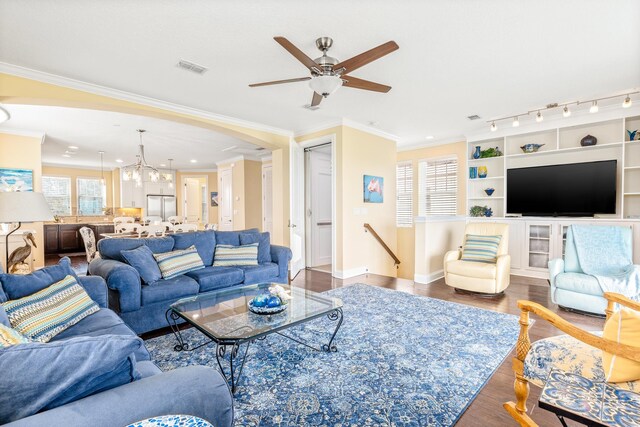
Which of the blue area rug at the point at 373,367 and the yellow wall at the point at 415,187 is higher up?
the yellow wall at the point at 415,187

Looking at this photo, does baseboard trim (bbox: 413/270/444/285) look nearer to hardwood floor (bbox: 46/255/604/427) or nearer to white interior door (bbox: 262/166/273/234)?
hardwood floor (bbox: 46/255/604/427)

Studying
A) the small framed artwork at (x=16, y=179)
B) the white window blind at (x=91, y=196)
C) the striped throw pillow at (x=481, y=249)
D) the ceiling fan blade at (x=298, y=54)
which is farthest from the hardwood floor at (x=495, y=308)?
the white window blind at (x=91, y=196)

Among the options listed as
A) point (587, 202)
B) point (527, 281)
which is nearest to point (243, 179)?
point (527, 281)

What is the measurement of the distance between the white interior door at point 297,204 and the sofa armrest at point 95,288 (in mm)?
3181

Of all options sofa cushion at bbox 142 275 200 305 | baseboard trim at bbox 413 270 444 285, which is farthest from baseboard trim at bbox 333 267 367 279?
sofa cushion at bbox 142 275 200 305

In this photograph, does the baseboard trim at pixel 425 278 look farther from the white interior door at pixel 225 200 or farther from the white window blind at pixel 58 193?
the white window blind at pixel 58 193

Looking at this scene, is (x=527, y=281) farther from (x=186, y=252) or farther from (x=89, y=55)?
(x=89, y=55)

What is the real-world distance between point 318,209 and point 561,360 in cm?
505

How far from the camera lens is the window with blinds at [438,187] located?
6.50m

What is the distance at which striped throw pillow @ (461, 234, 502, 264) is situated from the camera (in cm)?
431

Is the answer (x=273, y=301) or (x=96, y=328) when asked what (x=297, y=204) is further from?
(x=96, y=328)

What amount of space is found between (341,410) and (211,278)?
82.9 inches

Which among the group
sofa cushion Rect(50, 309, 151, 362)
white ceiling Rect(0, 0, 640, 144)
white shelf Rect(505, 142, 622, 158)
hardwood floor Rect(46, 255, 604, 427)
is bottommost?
hardwood floor Rect(46, 255, 604, 427)

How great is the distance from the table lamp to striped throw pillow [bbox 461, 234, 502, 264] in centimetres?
Answer: 496
